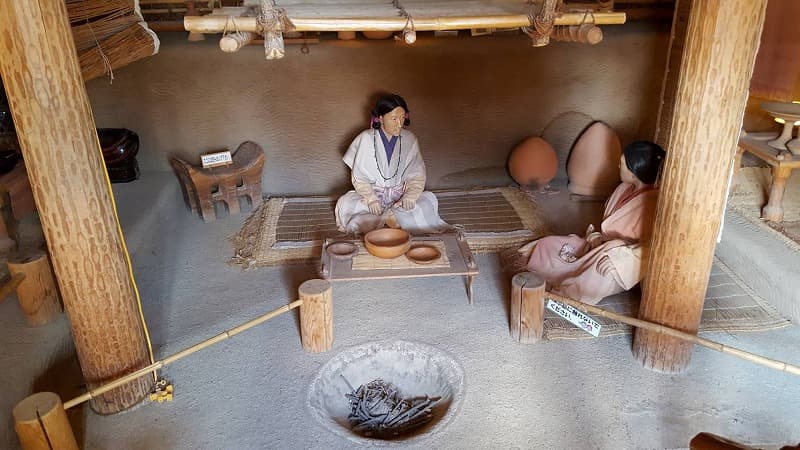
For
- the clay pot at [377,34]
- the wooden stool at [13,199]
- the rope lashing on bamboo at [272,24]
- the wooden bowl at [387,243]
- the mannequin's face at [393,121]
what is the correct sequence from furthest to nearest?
the clay pot at [377,34] → the mannequin's face at [393,121] → the wooden stool at [13,199] → the wooden bowl at [387,243] → the rope lashing on bamboo at [272,24]

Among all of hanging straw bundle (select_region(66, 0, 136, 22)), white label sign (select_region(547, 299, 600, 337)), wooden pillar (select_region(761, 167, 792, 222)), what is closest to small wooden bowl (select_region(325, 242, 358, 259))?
white label sign (select_region(547, 299, 600, 337))

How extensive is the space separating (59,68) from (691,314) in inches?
141

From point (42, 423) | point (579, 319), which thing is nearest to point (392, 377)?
point (579, 319)

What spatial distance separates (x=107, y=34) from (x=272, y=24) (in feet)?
5.19

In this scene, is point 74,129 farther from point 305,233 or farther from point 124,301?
point 305,233

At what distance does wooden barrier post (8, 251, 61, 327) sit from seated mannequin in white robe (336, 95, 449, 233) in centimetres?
231

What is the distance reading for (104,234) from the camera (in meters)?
3.11

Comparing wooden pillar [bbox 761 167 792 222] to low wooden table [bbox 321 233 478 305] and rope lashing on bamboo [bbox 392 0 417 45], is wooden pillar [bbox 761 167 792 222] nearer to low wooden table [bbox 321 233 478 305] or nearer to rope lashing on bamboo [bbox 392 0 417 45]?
low wooden table [bbox 321 233 478 305]

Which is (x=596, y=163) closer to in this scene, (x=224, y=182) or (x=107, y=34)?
(x=224, y=182)

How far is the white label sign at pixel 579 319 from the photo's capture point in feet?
11.9

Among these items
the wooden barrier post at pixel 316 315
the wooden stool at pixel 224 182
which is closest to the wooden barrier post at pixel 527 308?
the wooden barrier post at pixel 316 315

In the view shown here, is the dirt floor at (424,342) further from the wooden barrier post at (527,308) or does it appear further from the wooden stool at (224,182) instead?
the wooden stool at (224,182)

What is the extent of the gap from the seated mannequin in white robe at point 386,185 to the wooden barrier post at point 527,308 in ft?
4.77

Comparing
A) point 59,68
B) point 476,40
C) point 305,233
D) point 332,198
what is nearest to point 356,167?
point 305,233
